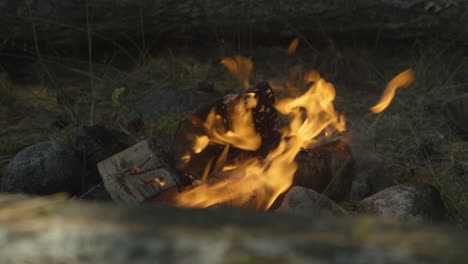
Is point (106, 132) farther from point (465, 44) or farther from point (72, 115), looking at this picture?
point (465, 44)

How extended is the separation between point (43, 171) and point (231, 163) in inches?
39.9

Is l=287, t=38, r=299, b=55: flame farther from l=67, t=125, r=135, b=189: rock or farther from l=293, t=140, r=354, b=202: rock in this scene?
l=67, t=125, r=135, b=189: rock

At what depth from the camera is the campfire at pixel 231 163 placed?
2156 millimetres

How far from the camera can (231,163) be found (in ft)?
7.66

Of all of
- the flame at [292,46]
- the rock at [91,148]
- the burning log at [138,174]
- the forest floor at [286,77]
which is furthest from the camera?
the flame at [292,46]

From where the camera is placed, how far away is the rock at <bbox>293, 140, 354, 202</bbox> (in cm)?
228

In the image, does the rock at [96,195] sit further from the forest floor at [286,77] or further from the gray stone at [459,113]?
the gray stone at [459,113]

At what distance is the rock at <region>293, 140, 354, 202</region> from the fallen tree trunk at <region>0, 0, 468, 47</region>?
7.11 feet

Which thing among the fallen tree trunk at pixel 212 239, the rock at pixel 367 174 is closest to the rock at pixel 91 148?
the rock at pixel 367 174

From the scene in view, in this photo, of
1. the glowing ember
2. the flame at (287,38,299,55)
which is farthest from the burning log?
the flame at (287,38,299,55)

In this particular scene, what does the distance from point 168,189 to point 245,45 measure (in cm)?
287

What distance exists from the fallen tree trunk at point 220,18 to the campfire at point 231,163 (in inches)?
81.2

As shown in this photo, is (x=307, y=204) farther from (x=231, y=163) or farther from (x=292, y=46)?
(x=292, y=46)

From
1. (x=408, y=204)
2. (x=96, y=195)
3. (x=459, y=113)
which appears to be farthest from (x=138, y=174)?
(x=459, y=113)
